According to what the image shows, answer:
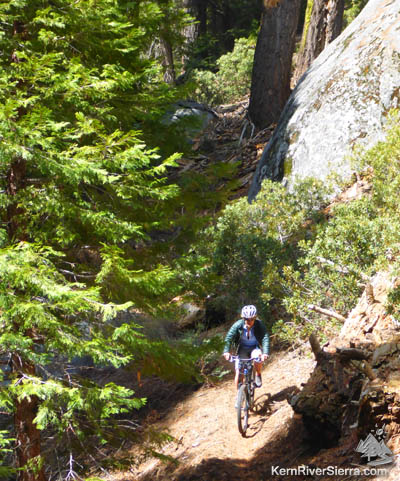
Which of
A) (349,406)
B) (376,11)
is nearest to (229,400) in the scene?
(349,406)

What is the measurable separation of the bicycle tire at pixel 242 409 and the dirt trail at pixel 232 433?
187mm

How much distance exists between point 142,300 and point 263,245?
137 inches

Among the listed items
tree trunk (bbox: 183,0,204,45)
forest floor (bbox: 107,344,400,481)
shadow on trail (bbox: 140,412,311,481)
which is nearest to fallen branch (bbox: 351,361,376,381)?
forest floor (bbox: 107,344,400,481)

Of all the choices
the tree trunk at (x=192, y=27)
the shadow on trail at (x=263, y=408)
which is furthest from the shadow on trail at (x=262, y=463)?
the tree trunk at (x=192, y=27)

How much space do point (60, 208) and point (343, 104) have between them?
701cm

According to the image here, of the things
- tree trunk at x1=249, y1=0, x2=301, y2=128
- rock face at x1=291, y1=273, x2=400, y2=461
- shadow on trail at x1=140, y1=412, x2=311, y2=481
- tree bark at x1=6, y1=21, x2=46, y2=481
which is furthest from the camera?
tree trunk at x1=249, y1=0, x2=301, y2=128

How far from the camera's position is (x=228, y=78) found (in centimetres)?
2022

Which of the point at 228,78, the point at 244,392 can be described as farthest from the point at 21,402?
the point at 228,78

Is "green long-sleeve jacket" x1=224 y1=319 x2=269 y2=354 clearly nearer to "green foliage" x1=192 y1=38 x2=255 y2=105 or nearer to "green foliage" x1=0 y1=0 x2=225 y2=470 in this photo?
"green foliage" x1=0 y1=0 x2=225 y2=470

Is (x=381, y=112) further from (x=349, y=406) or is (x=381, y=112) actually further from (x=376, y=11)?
(x=349, y=406)

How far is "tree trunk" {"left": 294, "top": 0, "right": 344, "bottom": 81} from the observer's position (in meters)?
16.1

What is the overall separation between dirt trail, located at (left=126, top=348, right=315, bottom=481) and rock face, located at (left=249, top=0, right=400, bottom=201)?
3.91 m

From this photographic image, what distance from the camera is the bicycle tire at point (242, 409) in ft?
23.5

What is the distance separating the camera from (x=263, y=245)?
940 cm
